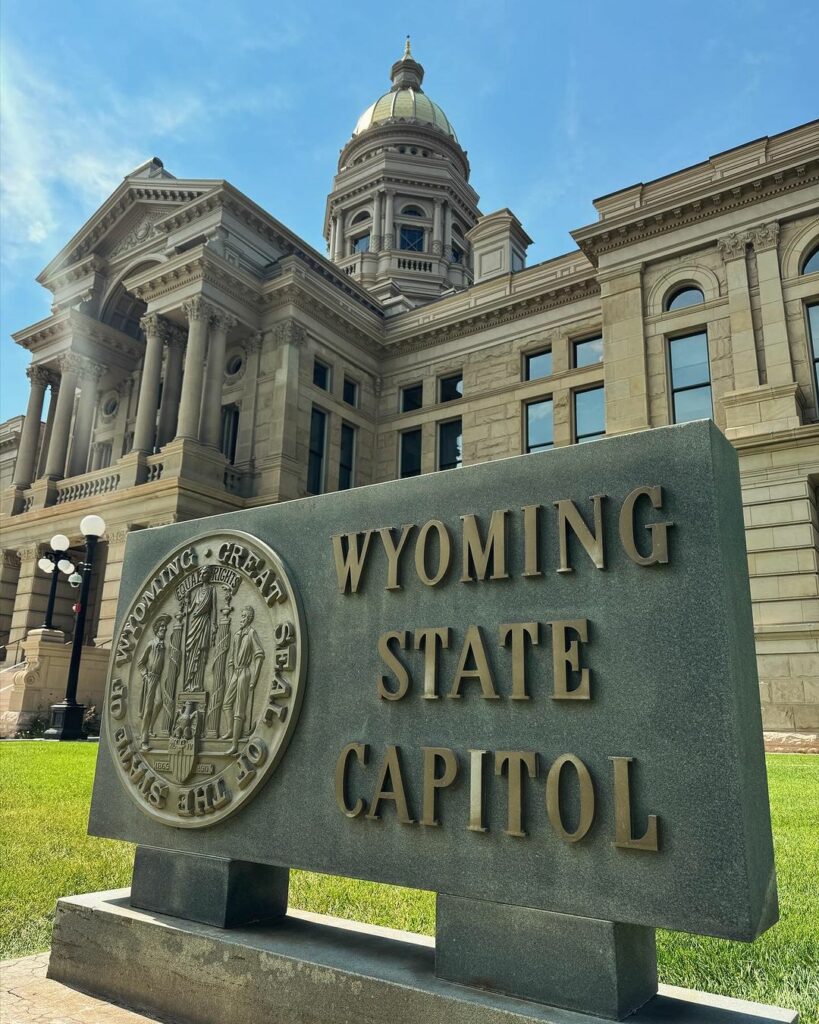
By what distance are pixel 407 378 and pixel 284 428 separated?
7631 millimetres

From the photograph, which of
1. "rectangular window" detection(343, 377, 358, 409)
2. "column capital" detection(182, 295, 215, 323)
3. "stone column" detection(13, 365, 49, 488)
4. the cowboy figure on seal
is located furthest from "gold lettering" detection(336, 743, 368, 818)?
"stone column" detection(13, 365, 49, 488)

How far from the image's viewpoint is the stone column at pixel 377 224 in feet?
176

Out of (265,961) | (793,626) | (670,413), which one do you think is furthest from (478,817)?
(670,413)

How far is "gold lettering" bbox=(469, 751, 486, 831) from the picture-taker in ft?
10.7

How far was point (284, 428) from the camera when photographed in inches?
1151

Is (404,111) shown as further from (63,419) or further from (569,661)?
(569,661)

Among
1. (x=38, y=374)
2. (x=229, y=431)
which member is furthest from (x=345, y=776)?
(x=38, y=374)

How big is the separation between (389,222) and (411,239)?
201 cm

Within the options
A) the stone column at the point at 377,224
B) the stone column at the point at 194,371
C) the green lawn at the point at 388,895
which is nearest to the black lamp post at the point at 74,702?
the stone column at the point at 194,371

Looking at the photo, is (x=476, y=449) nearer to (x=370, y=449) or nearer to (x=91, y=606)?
(x=370, y=449)

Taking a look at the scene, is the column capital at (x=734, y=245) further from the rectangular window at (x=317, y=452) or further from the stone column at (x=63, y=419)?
the stone column at (x=63, y=419)

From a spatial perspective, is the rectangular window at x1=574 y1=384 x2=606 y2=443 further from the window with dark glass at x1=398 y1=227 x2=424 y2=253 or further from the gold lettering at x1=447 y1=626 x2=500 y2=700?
the window with dark glass at x1=398 y1=227 x2=424 y2=253

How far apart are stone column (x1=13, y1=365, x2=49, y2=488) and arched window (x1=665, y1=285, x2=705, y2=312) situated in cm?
2867

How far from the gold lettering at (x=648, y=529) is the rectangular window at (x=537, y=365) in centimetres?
2784
